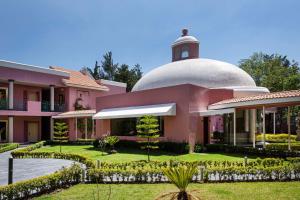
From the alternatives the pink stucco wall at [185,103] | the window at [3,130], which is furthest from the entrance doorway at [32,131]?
the pink stucco wall at [185,103]

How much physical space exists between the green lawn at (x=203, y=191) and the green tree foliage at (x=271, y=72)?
111 feet

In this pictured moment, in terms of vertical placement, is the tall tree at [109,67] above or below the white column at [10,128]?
above

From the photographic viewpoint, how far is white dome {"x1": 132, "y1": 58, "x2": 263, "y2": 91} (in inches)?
1067

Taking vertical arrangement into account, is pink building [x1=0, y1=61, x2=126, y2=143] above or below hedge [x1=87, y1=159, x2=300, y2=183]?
above

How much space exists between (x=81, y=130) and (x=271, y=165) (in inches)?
1029

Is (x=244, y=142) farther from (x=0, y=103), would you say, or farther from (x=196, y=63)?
(x=0, y=103)

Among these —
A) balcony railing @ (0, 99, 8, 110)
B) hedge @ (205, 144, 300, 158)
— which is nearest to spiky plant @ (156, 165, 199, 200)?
hedge @ (205, 144, 300, 158)

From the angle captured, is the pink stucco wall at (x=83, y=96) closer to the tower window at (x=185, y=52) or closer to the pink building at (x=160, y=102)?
the pink building at (x=160, y=102)

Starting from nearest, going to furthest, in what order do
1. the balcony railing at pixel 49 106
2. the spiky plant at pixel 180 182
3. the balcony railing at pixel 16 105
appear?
1. the spiky plant at pixel 180 182
2. the balcony railing at pixel 16 105
3. the balcony railing at pixel 49 106

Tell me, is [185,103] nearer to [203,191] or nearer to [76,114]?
[203,191]

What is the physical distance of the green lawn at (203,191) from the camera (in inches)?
369

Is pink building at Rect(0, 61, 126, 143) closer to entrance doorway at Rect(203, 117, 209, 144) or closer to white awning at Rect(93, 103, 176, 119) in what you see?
white awning at Rect(93, 103, 176, 119)

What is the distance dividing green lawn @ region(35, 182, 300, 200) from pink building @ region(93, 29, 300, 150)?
8335mm

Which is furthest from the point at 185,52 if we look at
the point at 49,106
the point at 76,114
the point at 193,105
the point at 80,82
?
the point at 49,106
